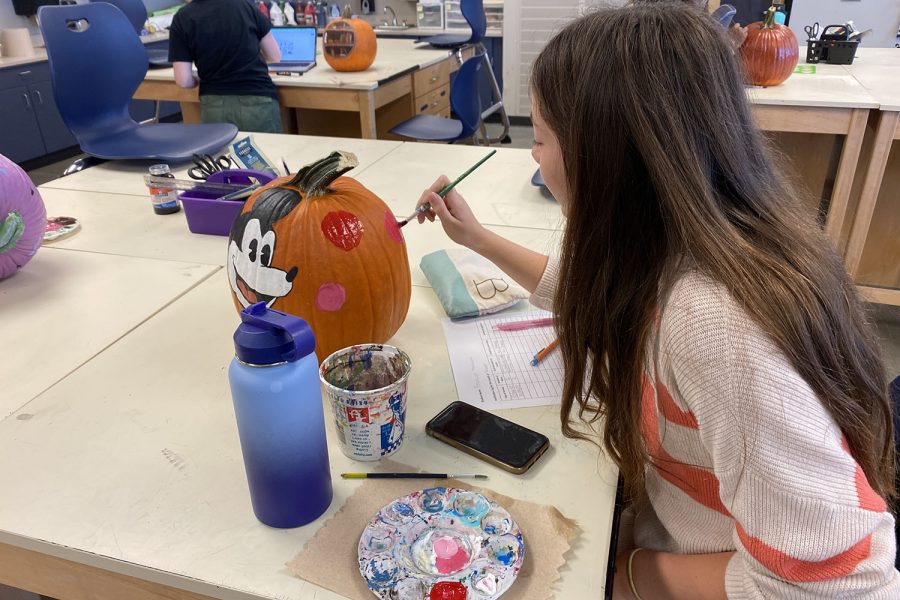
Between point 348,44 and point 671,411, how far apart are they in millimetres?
2943

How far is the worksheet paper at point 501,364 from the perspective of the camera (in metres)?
0.88

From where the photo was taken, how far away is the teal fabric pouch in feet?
3.53

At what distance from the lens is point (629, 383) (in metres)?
0.73

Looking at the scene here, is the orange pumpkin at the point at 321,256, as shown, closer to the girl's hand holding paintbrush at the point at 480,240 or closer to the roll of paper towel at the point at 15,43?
the girl's hand holding paintbrush at the point at 480,240

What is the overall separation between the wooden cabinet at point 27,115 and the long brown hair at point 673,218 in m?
4.40

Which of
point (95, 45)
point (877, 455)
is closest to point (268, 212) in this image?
point (877, 455)

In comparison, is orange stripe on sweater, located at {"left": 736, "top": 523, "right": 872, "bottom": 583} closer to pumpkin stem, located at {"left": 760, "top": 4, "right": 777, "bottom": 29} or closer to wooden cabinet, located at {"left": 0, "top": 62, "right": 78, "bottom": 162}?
pumpkin stem, located at {"left": 760, "top": 4, "right": 777, "bottom": 29}

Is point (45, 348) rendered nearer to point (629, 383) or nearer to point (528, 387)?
point (528, 387)

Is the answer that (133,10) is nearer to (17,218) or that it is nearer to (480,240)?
(17,218)

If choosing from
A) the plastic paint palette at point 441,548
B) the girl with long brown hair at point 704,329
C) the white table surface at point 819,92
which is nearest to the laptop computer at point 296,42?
the white table surface at point 819,92

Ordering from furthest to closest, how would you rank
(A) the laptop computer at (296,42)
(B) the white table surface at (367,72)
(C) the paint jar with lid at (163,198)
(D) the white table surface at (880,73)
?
(A) the laptop computer at (296,42) → (B) the white table surface at (367,72) → (D) the white table surface at (880,73) → (C) the paint jar with lid at (163,198)

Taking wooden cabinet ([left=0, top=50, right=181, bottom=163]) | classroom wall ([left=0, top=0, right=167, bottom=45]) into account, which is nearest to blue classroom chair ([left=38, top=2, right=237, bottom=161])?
wooden cabinet ([left=0, top=50, right=181, bottom=163])

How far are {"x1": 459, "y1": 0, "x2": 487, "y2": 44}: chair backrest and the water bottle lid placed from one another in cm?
416

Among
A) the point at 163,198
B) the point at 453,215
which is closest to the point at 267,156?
the point at 163,198
